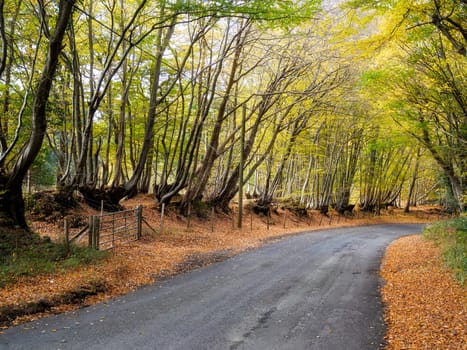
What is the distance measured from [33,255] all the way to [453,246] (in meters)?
11.3

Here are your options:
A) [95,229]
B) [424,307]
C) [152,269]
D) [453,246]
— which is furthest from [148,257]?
[453,246]

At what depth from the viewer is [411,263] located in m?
10.7

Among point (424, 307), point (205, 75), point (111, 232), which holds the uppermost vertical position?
point (205, 75)

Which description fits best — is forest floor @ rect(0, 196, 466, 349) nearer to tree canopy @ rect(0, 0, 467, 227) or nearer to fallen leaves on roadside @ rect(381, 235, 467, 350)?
fallen leaves on roadside @ rect(381, 235, 467, 350)

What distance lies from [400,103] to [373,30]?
144 inches

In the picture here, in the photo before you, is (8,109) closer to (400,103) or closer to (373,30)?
(373,30)

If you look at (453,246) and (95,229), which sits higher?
(95,229)

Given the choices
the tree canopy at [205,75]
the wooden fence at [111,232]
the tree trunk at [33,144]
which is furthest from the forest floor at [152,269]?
the tree canopy at [205,75]

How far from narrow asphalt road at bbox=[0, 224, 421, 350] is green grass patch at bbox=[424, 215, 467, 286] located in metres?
1.81

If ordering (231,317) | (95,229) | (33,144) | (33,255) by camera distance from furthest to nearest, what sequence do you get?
(95,229) → (33,144) → (33,255) → (231,317)

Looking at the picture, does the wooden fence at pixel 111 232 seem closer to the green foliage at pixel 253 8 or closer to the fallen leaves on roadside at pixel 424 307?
the green foliage at pixel 253 8

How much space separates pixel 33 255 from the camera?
796 cm

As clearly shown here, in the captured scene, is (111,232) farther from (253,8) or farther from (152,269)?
(253,8)

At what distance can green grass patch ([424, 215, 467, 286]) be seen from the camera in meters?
8.08
